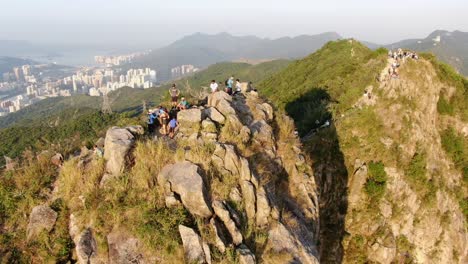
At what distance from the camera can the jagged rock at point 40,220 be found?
777cm

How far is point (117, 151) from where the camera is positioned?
8.76 meters

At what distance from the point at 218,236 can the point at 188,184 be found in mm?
1458

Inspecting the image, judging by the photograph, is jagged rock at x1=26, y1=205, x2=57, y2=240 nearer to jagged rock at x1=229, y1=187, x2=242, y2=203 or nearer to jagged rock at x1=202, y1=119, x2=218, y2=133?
jagged rock at x1=229, y1=187, x2=242, y2=203

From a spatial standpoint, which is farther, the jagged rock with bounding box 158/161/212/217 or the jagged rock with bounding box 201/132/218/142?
the jagged rock with bounding box 201/132/218/142

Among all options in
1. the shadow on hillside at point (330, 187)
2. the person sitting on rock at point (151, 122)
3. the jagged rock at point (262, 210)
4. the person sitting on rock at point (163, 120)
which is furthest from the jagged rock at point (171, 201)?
the shadow on hillside at point (330, 187)

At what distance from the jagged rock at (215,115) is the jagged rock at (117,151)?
2796 millimetres

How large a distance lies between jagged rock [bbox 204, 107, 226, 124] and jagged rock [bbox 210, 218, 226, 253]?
4276 millimetres

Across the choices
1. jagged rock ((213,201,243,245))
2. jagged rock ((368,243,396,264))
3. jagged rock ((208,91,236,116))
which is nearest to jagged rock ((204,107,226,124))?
jagged rock ((208,91,236,116))

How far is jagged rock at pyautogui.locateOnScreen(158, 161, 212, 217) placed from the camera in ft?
24.8

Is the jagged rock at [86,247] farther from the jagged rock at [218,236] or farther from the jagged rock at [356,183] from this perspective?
the jagged rock at [356,183]

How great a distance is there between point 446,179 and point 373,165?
739 cm

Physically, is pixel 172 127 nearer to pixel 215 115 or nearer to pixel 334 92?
pixel 215 115

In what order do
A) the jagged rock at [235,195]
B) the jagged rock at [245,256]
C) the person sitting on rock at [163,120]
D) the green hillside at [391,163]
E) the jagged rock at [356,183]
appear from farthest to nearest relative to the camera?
the jagged rock at [356,183], the green hillside at [391,163], the person sitting on rock at [163,120], the jagged rock at [235,195], the jagged rock at [245,256]

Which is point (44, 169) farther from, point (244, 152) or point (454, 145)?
point (454, 145)
